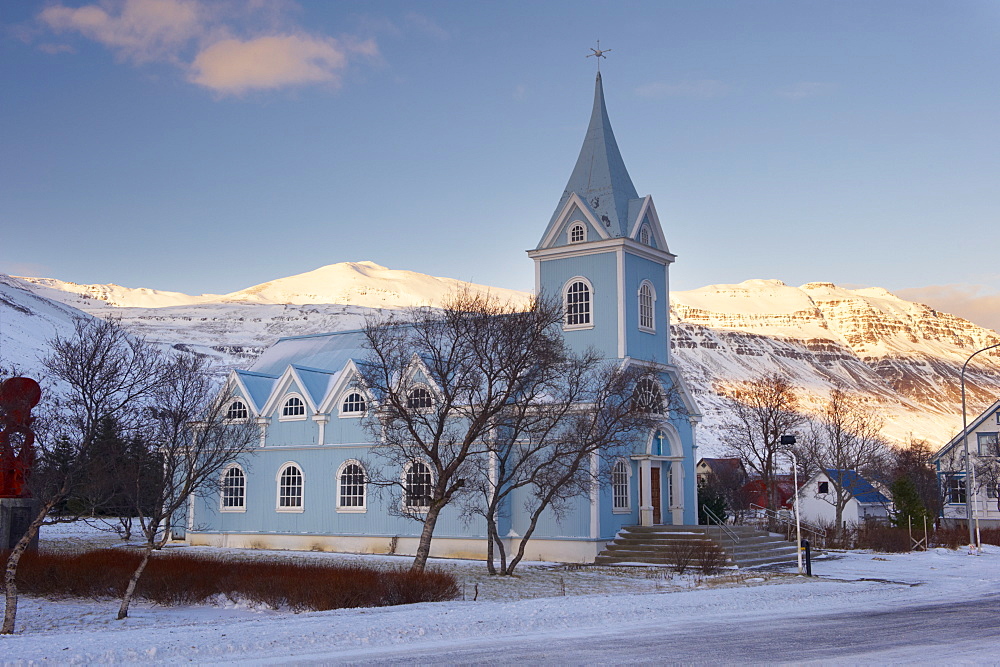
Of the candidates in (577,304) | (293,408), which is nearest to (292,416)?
(293,408)

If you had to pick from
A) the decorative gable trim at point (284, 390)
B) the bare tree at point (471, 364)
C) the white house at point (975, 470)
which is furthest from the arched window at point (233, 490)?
the white house at point (975, 470)

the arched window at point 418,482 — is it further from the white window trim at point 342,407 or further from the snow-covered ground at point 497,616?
the snow-covered ground at point 497,616

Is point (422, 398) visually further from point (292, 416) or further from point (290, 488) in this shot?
point (290, 488)

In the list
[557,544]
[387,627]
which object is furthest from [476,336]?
[387,627]

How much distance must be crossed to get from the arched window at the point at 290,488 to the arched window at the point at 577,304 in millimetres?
11946

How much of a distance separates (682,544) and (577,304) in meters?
9.42

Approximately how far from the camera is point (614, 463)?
32.4 metres

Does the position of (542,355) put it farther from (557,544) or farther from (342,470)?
(342,470)

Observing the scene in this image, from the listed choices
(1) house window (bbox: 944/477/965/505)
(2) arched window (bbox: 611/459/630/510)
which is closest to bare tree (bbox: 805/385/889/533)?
(1) house window (bbox: 944/477/965/505)

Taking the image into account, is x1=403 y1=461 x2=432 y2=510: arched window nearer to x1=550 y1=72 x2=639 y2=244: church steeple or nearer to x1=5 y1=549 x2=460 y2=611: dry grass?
x1=5 y1=549 x2=460 y2=611: dry grass

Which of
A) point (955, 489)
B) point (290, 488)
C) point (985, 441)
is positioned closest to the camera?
point (290, 488)

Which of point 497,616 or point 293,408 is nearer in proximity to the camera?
point 497,616

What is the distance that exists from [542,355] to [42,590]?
13.2 m

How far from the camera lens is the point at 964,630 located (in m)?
15.8
